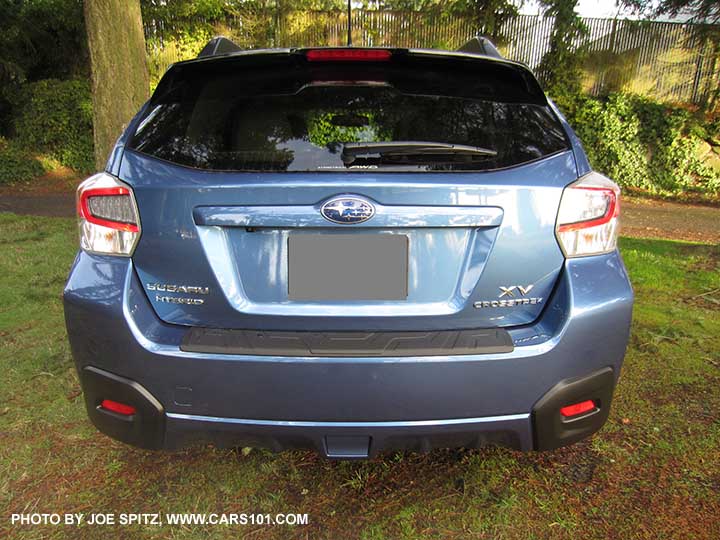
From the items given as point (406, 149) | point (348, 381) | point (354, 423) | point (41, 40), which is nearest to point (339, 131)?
point (406, 149)

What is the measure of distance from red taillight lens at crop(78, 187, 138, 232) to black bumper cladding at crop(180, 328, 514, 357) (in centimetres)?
43

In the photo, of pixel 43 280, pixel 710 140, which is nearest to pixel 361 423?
pixel 43 280

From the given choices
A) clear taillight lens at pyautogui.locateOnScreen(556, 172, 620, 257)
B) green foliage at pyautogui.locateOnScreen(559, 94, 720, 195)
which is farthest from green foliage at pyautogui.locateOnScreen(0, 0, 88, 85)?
clear taillight lens at pyautogui.locateOnScreen(556, 172, 620, 257)

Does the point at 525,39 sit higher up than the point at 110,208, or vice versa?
the point at 525,39

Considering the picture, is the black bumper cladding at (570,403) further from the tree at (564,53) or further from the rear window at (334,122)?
the tree at (564,53)

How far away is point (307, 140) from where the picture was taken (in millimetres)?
1833

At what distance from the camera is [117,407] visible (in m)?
1.82

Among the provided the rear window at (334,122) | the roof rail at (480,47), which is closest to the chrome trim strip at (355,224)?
the rear window at (334,122)

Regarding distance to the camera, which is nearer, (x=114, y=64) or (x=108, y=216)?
(x=108, y=216)

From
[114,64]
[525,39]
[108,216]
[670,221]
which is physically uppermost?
[525,39]

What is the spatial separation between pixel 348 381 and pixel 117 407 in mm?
827

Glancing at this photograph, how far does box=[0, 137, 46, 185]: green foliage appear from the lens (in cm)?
1160

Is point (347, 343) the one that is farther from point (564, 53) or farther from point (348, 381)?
point (564, 53)

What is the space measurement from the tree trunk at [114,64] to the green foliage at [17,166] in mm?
7645
